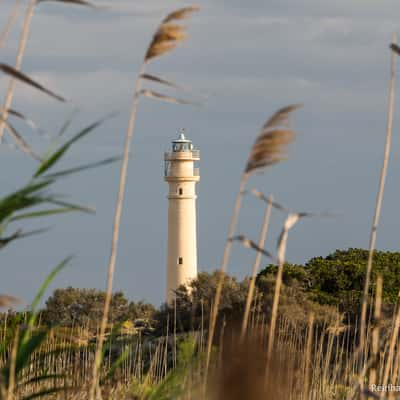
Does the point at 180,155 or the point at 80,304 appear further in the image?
the point at 180,155

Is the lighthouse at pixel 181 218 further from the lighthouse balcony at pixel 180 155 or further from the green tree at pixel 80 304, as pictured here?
the green tree at pixel 80 304

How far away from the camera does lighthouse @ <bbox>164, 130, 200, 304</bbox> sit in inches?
1293

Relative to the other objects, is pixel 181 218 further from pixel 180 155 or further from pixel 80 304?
pixel 80 304

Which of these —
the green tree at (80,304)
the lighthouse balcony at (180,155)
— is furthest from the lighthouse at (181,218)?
the green tree at (80,304)

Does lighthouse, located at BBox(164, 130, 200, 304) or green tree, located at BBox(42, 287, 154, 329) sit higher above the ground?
lighthouse, located at BBox(164, 130, 200, 304)

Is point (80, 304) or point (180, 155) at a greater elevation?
point (180, 155)

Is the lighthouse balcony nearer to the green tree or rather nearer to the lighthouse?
the lighthouse

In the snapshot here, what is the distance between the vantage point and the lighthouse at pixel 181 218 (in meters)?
32.8

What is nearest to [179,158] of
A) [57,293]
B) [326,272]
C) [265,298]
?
[57,293]

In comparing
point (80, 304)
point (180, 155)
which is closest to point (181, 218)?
point (180, 155)

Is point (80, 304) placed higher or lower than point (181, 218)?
lower

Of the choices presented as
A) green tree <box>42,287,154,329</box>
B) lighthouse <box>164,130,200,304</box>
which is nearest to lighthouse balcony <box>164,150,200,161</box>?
lighthouse <box>164,130,200,304</box>

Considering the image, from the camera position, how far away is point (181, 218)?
33.0m

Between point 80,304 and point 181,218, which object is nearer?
point 80,304
